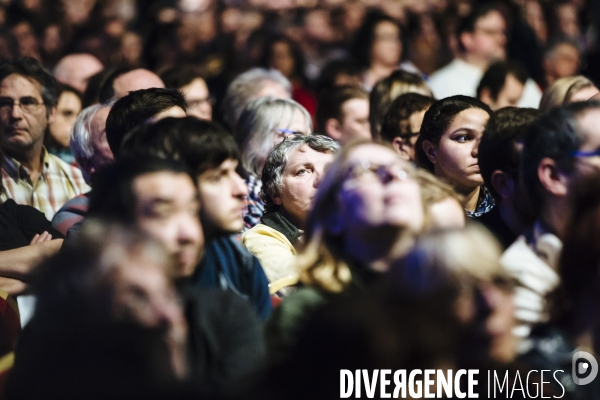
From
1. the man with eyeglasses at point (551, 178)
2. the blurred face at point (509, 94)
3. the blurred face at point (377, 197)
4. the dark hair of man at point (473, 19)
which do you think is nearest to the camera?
the blurred face at point (377, 197)

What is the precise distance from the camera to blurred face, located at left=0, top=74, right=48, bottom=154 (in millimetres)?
5215

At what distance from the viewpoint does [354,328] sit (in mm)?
2375

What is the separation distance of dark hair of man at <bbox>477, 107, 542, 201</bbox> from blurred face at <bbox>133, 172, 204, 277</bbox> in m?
1.42

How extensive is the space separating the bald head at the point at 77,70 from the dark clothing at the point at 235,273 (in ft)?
13.8

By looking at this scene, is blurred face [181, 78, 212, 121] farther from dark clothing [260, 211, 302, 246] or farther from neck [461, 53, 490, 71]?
neck [461, 53, 490, 71]

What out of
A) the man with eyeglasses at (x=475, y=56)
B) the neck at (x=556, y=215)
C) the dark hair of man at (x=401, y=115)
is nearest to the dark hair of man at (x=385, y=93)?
the dark hair of man at (x=401, y=115)

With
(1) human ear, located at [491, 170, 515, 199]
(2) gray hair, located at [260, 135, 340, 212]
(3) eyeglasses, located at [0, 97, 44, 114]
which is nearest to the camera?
(1) human ear, located at [491, 170, 515, 199]

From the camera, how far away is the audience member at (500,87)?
6.61m

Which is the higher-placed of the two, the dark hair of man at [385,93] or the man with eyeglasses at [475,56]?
the man with eyeglasses at [475,56]

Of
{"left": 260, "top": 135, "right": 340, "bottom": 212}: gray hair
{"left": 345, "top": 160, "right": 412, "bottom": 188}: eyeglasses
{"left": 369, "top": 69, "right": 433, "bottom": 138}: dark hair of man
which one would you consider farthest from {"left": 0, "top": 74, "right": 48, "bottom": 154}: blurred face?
{"left": 345, "top": 160, "right": 412, "bottom": 188}: eyeglasses

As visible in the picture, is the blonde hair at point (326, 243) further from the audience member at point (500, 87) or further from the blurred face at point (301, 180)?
the audience member at point (500, 87)

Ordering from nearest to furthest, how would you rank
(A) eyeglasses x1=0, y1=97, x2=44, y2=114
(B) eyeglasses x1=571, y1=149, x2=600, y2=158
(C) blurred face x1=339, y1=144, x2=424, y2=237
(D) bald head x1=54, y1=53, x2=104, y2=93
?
(C) blurred face x1=339, y1=144, x2=424, y2=237, (B) eyeglasses x1=571, y1=149, x2=600, y2=158, (A) eyeglasses x1=0, y1=97, x2=44, y2=114, (D) bald head x1=54, y1=53, x2=104, y2=93

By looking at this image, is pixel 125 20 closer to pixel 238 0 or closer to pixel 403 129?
pixel 238 0

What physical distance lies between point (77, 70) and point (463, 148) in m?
3.71
